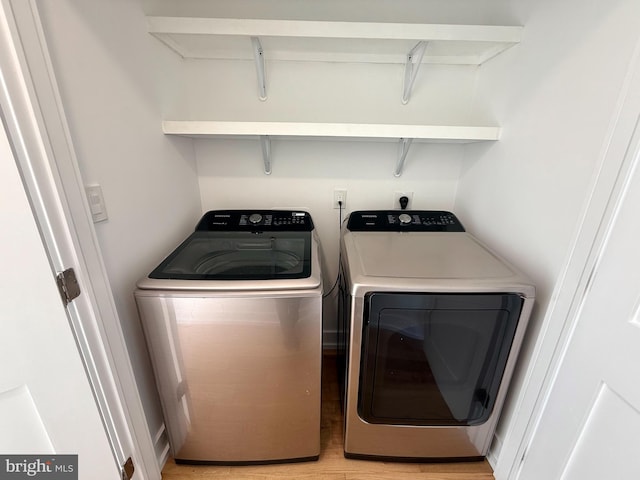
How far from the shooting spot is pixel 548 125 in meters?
1.03

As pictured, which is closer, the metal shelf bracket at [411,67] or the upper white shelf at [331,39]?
the upper white shelf at [331,39]

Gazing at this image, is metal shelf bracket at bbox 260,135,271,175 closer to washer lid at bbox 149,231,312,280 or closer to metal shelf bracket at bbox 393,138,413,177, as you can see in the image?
washer lid at bbox 149,231,312,280

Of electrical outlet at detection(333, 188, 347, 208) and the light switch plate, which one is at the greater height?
the light switch plate

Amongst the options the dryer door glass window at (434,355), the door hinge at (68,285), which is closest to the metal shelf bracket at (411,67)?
the dryer door glass window at (434,355)

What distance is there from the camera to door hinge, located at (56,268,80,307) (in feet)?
2.44

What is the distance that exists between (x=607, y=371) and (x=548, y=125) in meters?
0.86

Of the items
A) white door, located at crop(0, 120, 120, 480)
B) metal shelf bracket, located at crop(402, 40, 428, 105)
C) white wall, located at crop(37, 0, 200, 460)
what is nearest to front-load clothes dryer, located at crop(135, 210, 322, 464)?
white wall, located at crop(37, 0, 200, 460)

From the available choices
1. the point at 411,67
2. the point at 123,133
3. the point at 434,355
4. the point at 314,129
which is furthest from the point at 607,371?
the point at 123,133

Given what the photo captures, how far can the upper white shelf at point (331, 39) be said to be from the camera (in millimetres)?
1103

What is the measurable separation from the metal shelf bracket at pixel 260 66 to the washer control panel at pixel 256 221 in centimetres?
66

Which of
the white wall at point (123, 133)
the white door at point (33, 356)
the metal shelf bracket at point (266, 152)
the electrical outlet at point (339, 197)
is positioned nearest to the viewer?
the white door at point (33, 356)

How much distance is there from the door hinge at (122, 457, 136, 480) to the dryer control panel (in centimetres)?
139

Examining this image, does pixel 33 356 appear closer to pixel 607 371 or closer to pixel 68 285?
pixel 68 285

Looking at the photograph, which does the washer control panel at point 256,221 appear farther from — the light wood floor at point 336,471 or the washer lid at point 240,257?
the light wood floor at point 336,471
